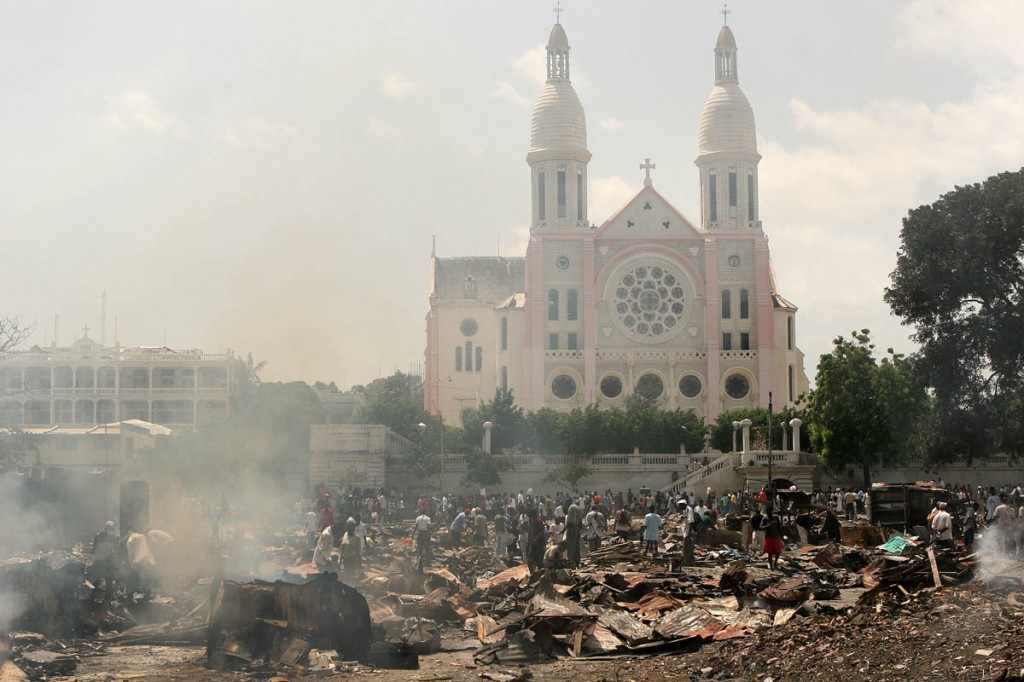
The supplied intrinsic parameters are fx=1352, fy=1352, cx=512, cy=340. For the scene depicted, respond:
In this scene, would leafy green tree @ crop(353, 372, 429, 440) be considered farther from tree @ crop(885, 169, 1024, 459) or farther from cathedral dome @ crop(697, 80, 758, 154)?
tree @ crop(885, 169, 1024, 459)

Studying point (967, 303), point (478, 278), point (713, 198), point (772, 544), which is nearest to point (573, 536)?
point (772, 544)

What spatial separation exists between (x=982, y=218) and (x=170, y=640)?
23997 mm

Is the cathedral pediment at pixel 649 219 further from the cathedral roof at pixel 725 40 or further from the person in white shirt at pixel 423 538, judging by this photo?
the person in white shirt at pixel 423 538

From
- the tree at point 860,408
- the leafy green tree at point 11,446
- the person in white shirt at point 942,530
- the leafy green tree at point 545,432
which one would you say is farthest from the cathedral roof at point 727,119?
the person in white shirt at point 942,530

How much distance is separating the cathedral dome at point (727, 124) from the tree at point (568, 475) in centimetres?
3038

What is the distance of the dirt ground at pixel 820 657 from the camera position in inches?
554

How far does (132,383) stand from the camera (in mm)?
83312

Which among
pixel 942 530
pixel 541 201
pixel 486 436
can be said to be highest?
pixel 541 201

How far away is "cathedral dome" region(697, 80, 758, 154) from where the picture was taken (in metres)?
81.4

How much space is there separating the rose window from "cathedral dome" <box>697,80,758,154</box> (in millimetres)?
8430

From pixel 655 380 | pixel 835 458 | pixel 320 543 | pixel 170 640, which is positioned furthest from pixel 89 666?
pixel 655 380

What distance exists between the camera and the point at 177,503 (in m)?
30.6

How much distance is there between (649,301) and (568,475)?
978 inches

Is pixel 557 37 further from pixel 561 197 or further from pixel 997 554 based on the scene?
pixel 997 554
